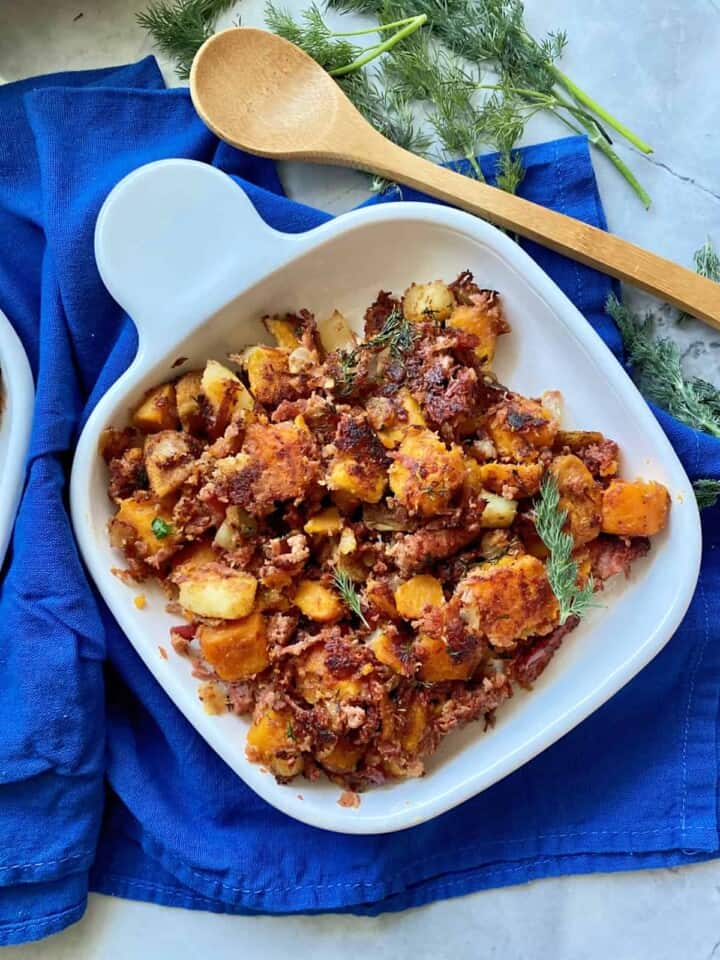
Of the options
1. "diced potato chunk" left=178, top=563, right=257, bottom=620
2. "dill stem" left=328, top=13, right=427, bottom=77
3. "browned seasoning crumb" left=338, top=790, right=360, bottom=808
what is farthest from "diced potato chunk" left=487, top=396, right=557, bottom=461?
"dill stem" left=328, top=13, right=427, bottom=77

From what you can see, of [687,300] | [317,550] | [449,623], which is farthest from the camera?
[687,300]

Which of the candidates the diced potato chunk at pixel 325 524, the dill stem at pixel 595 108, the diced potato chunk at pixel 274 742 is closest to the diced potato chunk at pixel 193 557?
the diced potato chunk at pixel 325 524

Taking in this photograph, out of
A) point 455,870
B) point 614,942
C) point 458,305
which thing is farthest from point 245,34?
point 614,942

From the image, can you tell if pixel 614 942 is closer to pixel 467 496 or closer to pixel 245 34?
pixel 467 496

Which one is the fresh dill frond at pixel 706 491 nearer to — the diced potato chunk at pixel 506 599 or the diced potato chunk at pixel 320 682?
the diced potato chunk at pixel 506 599

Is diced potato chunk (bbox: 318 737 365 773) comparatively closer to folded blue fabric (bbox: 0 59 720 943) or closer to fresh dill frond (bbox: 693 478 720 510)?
folded blue fabric (bbox: 0 59 720 943)

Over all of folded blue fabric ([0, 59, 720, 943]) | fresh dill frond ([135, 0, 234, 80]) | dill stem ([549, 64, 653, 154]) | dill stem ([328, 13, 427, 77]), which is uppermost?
fresh dill frond ([135, 0, 234, 80])
